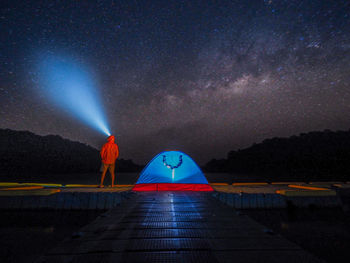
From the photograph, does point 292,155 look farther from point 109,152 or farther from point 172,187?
point 109,152

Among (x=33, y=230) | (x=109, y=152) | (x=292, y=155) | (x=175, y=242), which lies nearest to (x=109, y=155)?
(x=109, y=152)

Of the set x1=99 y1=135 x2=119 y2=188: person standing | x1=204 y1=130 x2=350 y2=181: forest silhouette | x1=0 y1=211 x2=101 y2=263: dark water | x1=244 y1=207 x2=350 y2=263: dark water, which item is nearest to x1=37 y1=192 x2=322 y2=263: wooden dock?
x1=0 y1=211 x2=101 y2=263: dark water

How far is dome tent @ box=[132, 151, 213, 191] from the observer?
8.88 metres

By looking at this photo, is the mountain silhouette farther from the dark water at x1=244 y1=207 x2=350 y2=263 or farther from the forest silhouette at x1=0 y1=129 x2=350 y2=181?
the dark water at x1=244 y1=207 x2=350 y2=263

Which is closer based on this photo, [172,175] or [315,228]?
[315,228]

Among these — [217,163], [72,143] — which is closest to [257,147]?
[217,163]

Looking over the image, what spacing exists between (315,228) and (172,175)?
6131 mm

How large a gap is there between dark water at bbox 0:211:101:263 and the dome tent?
2.91m

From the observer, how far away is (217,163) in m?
76.8

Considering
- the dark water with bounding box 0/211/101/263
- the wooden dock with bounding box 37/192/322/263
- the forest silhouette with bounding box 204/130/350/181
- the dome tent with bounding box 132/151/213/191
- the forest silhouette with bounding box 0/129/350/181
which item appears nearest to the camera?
the wooden dock with bounding box 37/192/322/263

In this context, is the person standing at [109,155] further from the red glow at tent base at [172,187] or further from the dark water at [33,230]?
the dark water at [33,230]

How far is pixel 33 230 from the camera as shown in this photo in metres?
5.71

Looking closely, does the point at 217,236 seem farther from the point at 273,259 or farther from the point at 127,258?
the point at 127,258

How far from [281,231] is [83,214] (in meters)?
7.73
